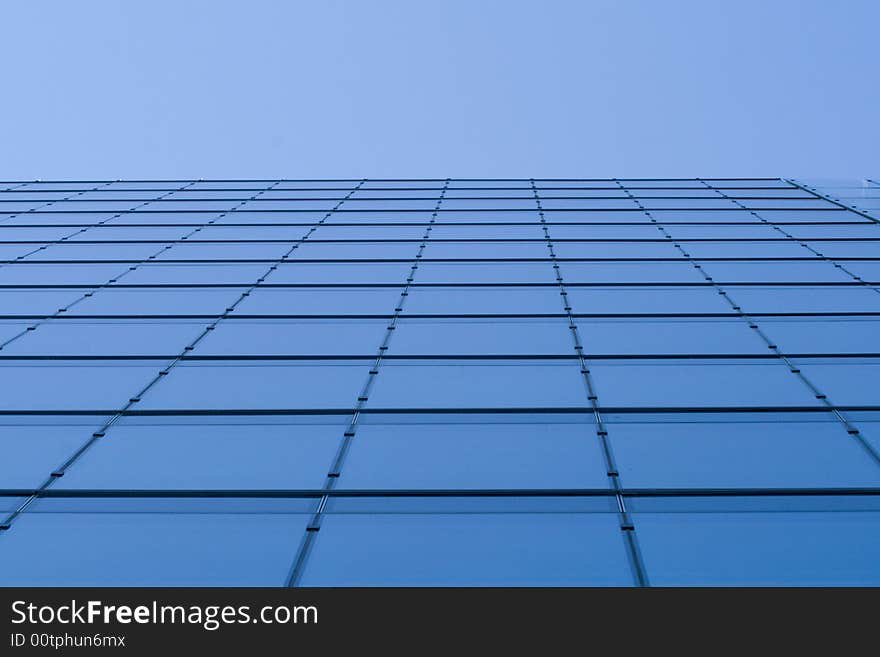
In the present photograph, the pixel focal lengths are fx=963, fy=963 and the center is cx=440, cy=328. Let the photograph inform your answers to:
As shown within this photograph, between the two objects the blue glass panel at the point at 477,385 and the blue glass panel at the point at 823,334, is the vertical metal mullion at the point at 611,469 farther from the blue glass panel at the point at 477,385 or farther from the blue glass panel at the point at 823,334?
the blue glass panel at the point at 823,334

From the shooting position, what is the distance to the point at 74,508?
706cm

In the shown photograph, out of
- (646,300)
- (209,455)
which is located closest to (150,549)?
(209,455)

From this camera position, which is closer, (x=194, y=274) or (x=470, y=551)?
(x=470, y=551)

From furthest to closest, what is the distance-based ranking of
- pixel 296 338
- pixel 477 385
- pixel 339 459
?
pixel 296 338 < pixel 477 385 < pixel 339 459

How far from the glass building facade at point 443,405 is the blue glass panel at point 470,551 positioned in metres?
0.02

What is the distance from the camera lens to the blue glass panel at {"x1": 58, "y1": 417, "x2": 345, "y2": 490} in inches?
290

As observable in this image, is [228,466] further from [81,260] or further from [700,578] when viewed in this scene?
[81,260]

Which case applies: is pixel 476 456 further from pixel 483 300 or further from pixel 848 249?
pixel 848 249

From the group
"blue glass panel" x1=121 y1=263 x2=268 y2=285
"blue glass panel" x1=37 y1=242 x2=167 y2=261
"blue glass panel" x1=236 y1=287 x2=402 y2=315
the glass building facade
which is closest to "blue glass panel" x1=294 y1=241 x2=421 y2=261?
the glass building facade

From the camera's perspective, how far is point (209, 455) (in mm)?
7832

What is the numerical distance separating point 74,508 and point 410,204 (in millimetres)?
13180

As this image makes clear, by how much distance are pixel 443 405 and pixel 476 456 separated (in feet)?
3.93

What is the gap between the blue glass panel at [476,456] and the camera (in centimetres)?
730

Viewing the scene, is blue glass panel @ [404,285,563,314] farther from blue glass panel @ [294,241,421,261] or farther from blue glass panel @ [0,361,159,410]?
blue glass panel @ [0,361,159,410]
